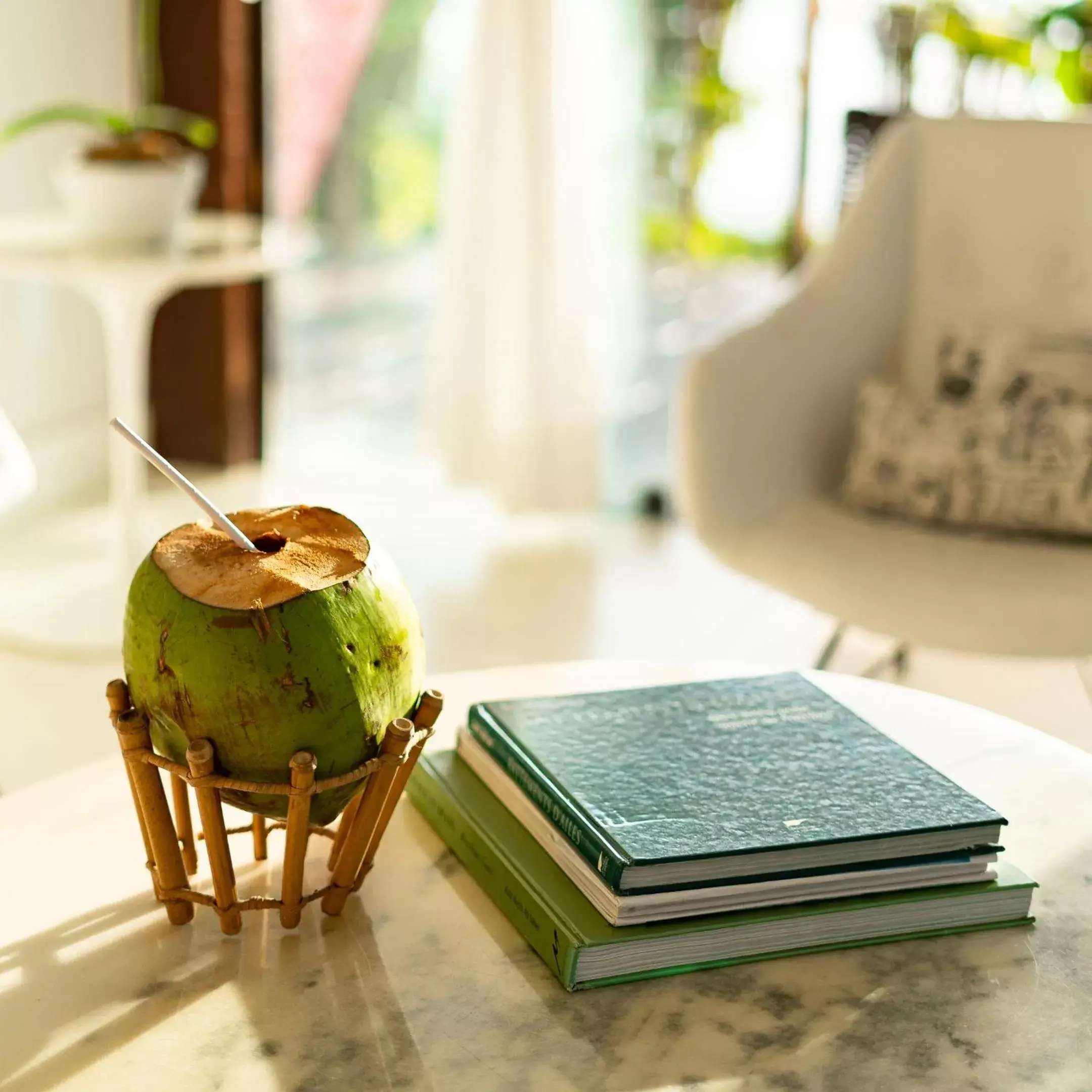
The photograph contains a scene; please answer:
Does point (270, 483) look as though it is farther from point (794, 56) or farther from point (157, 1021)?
point (157, 1021)

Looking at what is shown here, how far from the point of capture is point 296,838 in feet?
2.54

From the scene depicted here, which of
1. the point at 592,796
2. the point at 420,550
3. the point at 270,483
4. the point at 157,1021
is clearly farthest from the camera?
the point at 270,483

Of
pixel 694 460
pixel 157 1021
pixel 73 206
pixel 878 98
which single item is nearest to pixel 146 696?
pixel 157 1021

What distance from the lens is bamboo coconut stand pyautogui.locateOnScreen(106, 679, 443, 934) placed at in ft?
2.49

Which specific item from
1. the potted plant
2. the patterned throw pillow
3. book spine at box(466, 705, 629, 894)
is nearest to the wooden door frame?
the potted plant

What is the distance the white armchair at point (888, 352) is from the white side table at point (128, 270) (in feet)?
2.80

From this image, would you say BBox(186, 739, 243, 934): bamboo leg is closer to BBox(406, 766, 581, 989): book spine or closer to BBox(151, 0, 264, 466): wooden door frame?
BBox(406, 766, 581, 989): book spine

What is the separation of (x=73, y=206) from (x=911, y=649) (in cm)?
146

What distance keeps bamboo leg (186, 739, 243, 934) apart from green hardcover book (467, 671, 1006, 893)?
0.18 m

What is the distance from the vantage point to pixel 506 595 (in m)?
2.63

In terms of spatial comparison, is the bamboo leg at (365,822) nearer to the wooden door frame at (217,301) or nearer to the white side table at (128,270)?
the white side table at (128,270)

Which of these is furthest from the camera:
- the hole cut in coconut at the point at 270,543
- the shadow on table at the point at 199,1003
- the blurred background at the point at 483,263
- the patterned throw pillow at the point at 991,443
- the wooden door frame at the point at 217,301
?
the wooden door frame at the point at 217,301

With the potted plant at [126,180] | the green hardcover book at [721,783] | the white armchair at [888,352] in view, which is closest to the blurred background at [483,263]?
the potted plant at [126,180]

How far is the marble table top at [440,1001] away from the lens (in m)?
0.70
